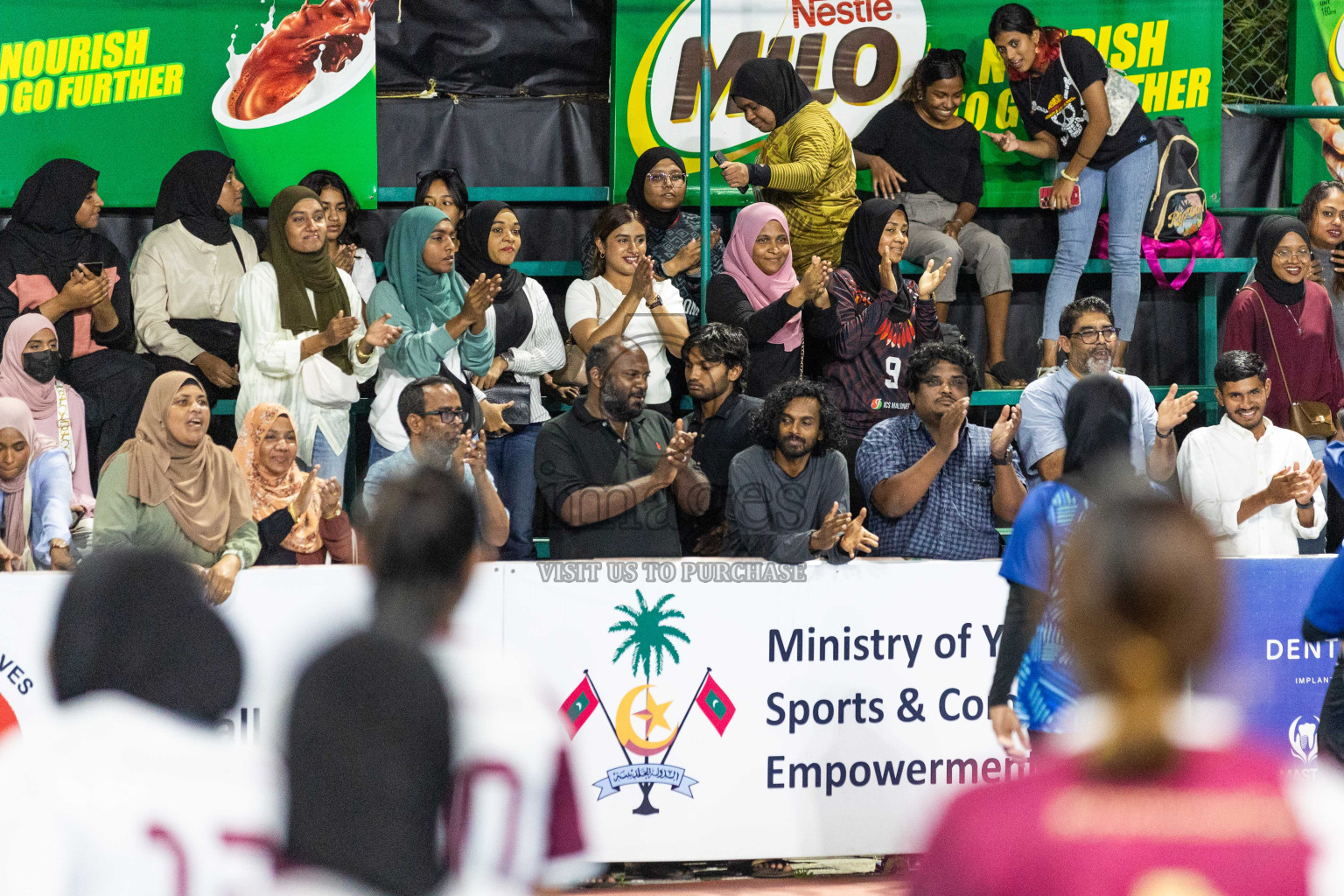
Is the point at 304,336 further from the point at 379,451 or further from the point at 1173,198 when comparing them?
the point at 1173,198

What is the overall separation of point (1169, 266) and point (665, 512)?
389 centimetres

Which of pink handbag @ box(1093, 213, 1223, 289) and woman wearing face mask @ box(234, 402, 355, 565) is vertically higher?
pink handbag @ box(1093, 213, 1223, 289)

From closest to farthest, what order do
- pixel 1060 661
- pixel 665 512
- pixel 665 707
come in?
1. pixel 1060 661
2. pixel 665 707
3. pixel 665 512

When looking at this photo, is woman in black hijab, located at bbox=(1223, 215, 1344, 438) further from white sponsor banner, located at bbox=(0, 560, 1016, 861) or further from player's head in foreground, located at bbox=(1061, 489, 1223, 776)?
player's head in foreground, located at bbox=(1061, 489, 1223, 776)

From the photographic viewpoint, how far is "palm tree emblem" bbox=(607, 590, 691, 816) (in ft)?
18.6

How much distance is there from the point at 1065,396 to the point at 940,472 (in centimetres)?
117

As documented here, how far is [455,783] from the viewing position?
2.11m

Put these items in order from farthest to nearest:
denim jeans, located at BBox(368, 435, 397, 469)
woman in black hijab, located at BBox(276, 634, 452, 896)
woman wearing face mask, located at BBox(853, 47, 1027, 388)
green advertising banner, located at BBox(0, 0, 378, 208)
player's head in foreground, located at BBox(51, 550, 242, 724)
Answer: woman wearing face mask, located at BBox(853, 47, 1027, 388) < green advertising banner, located at BBox(0, 0, 378, 208) < denim jeans, located at BBox(368, 435, 397, 469) < player's head in foreground, located at BBox(51, 550, 242, 724) < woman in black hijab, located at BBox(276, 634, 452, 896)

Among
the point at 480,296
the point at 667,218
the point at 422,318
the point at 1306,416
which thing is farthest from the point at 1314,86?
the point at 422,318

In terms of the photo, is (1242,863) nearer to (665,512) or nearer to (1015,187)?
(665,512)

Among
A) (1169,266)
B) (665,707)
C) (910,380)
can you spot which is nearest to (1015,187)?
(1169,266)

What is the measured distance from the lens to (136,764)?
218cm

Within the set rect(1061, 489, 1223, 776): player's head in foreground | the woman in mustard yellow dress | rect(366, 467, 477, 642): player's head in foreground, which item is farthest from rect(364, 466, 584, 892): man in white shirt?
the woman in mustard yellow dress

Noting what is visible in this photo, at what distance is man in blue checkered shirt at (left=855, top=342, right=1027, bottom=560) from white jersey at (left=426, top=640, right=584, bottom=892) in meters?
3.74
